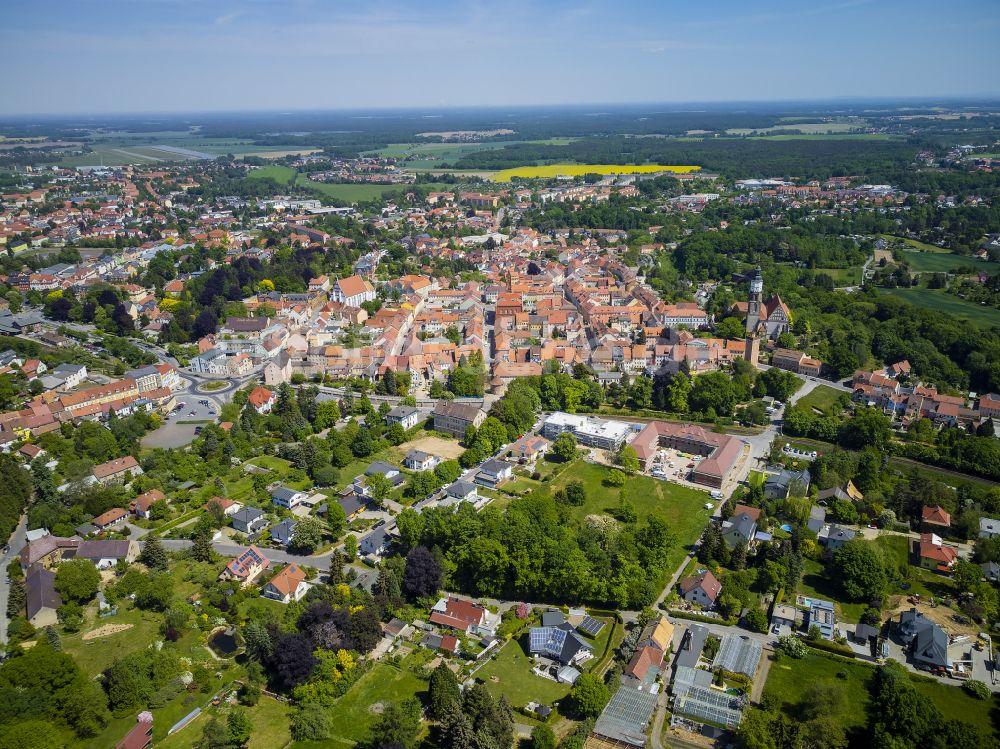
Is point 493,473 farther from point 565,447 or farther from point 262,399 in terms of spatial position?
point 262,399

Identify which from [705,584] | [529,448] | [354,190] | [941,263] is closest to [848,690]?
[705,584]

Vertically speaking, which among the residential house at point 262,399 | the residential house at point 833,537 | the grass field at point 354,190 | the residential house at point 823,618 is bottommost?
the residential house at point 823,618

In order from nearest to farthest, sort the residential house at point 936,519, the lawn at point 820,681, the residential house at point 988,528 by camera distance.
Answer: the lawn at point 820,681, the residential house at point 988,528, the residential house at point 936,519

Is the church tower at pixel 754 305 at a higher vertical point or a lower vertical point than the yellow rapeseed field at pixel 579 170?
lower

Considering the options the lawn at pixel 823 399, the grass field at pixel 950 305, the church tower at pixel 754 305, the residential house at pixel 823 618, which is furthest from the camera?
the grass field at pixel 950 305

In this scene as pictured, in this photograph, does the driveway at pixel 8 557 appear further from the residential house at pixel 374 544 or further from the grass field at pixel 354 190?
the grass field at pixel 354 190

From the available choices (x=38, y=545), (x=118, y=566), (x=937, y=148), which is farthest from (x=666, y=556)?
(x=937, y=148)

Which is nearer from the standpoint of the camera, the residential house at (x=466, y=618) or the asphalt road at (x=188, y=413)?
the residential house at (x=466, y=618)

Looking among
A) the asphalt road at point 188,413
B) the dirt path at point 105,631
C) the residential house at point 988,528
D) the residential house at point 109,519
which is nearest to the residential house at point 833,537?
the residential house at point 988,528

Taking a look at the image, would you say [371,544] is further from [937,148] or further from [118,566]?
[937,148]
